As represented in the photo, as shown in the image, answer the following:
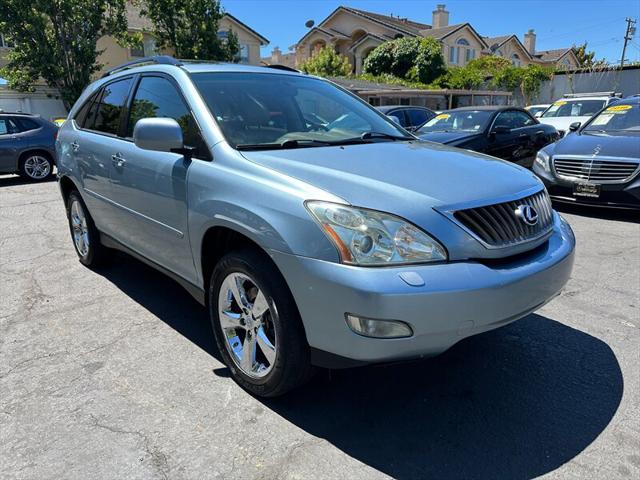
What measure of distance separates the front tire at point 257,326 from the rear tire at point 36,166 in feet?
34.1

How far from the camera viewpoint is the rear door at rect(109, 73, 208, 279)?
3008 mm

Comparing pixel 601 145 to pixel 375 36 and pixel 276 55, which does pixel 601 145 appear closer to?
pixel 375 36

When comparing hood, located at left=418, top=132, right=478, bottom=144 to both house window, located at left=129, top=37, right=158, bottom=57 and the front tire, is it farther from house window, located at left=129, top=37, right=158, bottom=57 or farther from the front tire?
house window, located at left=129, top=37, right=158, bottom=57

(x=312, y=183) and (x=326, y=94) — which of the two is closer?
(x=312, y=183)

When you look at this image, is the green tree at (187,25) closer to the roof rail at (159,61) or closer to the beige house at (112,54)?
the beige house at (112,54)

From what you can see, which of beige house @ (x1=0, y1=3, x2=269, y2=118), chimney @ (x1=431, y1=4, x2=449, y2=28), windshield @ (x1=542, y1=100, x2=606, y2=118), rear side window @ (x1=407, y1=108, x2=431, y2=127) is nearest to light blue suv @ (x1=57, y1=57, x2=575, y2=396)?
rear side window @ (x1=407, y1=108, x2=431, y2=127)

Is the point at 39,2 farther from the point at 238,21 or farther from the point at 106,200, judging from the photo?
the point at 106,200

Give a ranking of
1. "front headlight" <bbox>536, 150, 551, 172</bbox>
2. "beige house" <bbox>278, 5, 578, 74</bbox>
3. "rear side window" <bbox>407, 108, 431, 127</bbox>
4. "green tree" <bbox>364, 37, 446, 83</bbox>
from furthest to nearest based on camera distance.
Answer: "beige house" <bbox>278, 5, 578, 74</bbox> → "green tree" <bbox>364, 37, 446, 83</bbox> → "rear side window" <bbox>407, 108, 431, 127</bbox> → "front headlight" <bbox>536, 150, 551, 172</bbox>

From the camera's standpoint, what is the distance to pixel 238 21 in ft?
109

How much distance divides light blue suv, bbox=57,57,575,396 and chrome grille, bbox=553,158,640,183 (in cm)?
427

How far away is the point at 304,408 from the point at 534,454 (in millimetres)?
1128

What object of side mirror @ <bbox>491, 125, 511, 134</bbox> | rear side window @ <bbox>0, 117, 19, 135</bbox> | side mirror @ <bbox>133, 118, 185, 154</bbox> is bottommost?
side mirror @ <bbox>491, 125, 511, 134</bbox>

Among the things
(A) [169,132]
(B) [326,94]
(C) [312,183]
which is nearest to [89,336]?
(A) [169,132]

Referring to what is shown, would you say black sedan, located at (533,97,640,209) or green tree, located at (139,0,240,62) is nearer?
black sedan, located at (533,97,640,209)
